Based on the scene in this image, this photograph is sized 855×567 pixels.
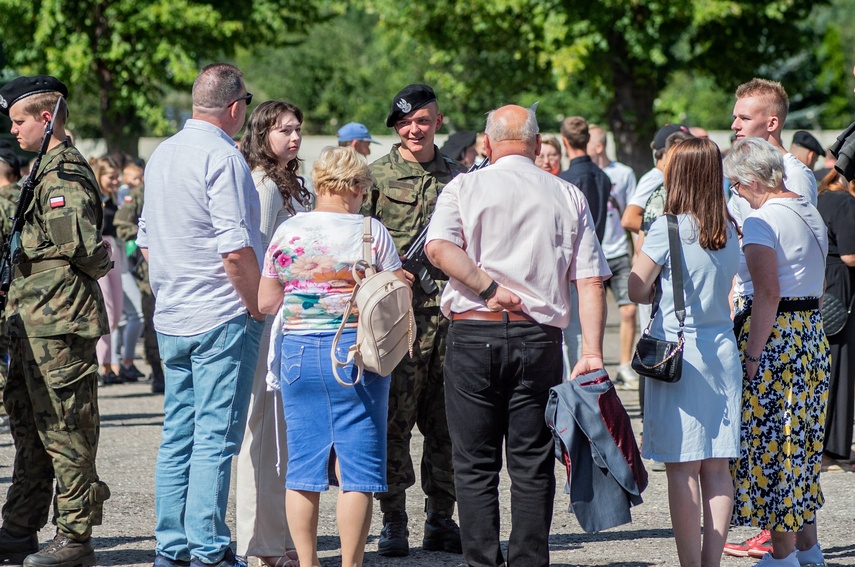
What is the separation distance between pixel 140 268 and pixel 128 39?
42.5ft

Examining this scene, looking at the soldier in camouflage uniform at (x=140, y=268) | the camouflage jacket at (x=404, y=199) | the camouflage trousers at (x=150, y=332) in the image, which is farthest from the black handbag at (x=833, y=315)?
the camouflage trousers at (x=150, y=332)

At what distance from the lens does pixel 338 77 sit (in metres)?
51.1

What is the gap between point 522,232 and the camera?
462 cm

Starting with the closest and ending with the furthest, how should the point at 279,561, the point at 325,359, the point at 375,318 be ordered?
the point at 375,318 < the point at 325,359 < the point at 279,561

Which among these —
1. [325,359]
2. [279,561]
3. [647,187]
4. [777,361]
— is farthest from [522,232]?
[647,187]

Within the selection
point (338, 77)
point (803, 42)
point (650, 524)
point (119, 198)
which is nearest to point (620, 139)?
point (803, 42)

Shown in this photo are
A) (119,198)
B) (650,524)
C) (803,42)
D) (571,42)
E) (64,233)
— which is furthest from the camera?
(803,42)

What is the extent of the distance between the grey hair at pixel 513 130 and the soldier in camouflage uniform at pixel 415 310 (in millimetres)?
860

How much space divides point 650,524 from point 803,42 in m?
20.2

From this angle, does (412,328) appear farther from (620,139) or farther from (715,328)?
(620,139)

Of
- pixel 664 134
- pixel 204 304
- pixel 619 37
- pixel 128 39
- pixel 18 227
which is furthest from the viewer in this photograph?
pixel 128 39

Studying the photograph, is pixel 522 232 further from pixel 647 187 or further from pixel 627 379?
pixel 627 379

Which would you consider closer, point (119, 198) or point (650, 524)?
point (650, 524)

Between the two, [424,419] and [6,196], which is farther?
[6,196]
